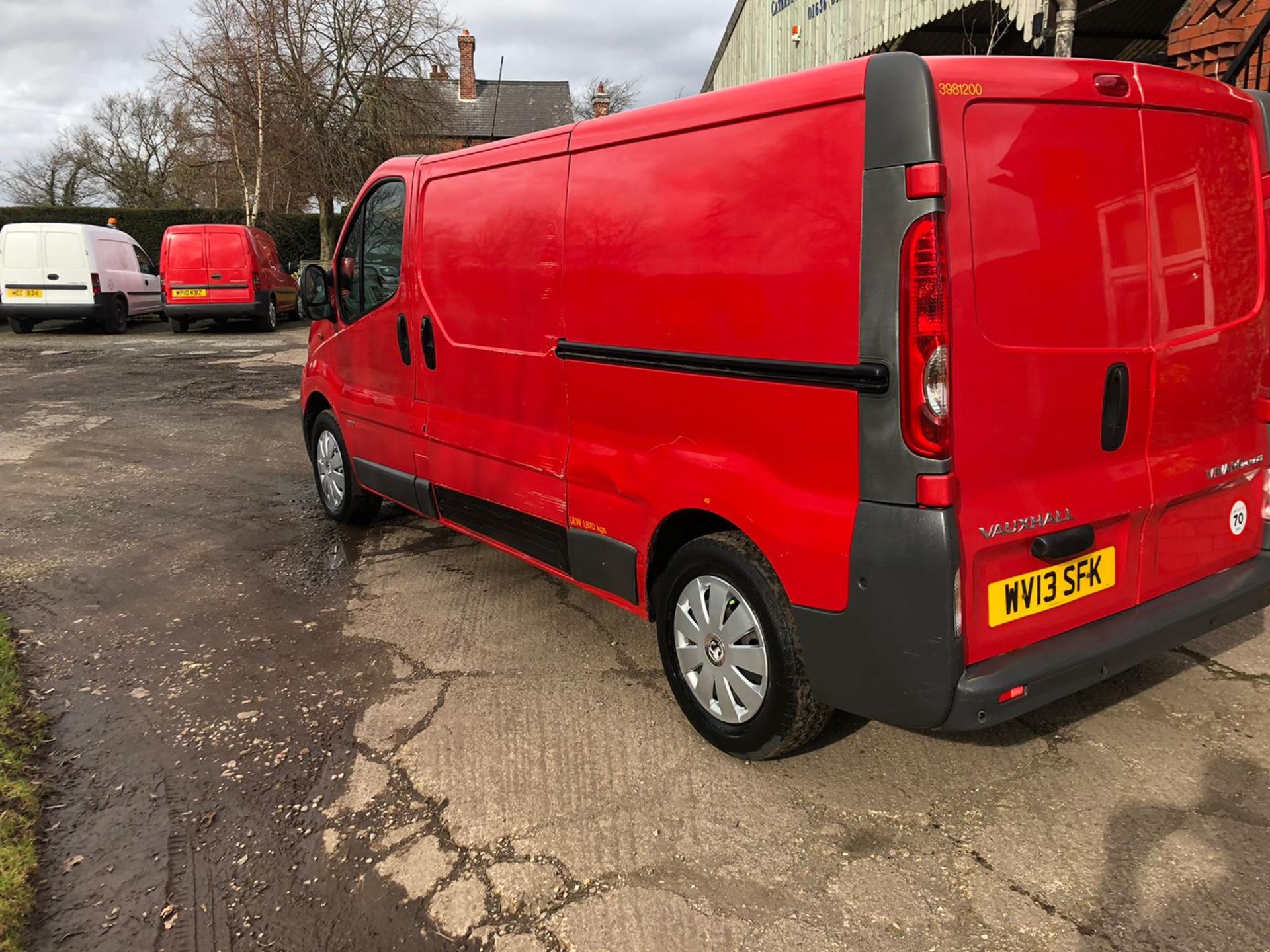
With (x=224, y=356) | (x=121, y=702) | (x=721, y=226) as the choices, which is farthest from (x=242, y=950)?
(x=224, y=356)

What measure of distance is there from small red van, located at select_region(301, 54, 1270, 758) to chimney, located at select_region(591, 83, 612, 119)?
4788 cm

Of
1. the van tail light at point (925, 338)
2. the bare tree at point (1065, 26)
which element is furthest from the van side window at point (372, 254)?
the bare tree at point (1065, 26)

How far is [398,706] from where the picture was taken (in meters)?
3.46

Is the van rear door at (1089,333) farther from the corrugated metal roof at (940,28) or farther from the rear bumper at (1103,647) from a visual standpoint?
the corrugated metal roof at (940,28)

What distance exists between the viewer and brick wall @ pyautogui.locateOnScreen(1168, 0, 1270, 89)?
6441 millimetres

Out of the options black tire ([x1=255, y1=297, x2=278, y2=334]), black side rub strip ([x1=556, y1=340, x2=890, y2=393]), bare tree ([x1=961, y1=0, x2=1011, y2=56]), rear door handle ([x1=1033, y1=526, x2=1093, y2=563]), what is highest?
bare tree ([x1=961, y1=0, x2=1011, y2=56])

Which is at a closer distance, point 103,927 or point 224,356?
point 103,927

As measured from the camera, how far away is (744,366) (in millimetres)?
2689

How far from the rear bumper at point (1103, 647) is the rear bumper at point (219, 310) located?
1751 centimetres

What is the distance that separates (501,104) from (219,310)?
121 ft

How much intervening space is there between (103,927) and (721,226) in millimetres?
2576

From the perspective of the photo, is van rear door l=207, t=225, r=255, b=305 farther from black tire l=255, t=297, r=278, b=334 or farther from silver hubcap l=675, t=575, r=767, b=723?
silver hubcap l=675, t=575, r=767, b=723

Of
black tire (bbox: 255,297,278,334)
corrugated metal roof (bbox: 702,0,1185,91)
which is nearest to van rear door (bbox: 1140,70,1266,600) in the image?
corrugated metal roof (bbox: 702,0,1185,91)

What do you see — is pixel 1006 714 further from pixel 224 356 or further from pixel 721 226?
pixel 224 356
